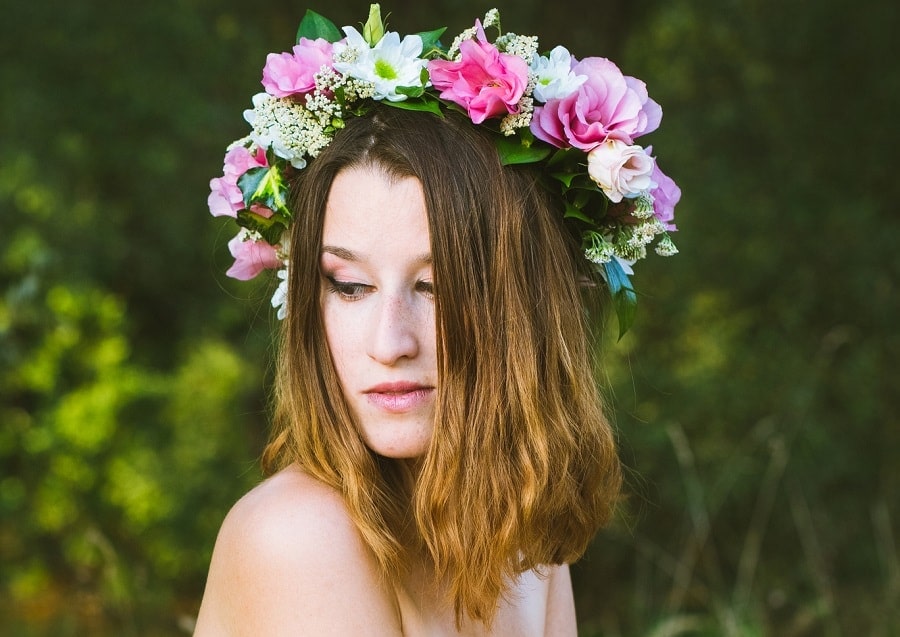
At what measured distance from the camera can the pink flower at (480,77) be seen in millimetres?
1881

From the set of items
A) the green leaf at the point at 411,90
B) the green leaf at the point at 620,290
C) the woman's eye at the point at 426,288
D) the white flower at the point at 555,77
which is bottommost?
the woman's eye at the point at 426,288

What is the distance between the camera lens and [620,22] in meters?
5.29

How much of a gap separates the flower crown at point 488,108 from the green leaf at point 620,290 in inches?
2.4

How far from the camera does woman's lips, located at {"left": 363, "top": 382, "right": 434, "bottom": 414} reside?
6.05ft

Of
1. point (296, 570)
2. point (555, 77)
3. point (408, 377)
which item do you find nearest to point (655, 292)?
point (555, 77)

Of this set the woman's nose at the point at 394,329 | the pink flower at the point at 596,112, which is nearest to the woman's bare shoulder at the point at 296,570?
the woman's nose at the point at 394,329

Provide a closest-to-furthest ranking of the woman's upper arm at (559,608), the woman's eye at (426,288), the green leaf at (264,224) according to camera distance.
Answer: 1. the woman's eye at (426,288)
2. the green leaf at (264,224)
3. the woman's upper arm at (559,608)

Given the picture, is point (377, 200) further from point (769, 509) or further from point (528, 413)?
point (769, 509)

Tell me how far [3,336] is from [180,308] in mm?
2676

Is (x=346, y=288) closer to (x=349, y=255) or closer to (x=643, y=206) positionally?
(x=349, y=255)

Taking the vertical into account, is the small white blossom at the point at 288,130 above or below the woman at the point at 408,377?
above

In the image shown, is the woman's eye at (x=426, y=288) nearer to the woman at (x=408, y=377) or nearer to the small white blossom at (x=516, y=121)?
the woman at (x=408, y=377)

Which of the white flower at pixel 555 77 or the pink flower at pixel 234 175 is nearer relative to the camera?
the white flower at pixel 555 77

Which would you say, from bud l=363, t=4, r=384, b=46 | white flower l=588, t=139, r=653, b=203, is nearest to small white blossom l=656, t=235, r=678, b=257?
white flower l=588, t=139, r=653, b=203
